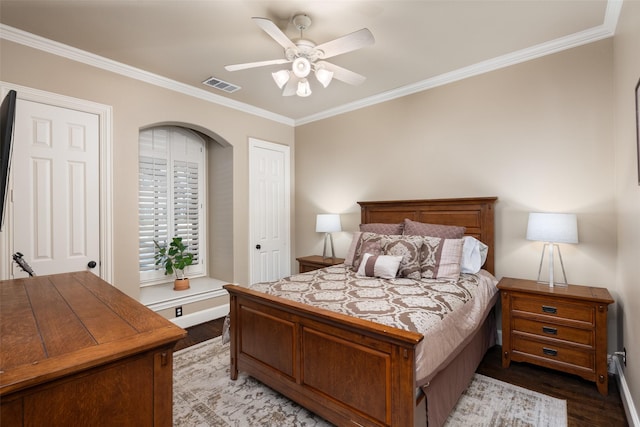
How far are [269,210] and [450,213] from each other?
253cm

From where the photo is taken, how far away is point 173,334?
987mm

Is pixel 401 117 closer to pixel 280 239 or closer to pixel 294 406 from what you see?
pixel 280 239

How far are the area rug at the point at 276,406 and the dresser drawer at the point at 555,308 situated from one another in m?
0.60

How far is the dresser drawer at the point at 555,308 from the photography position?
2268mm

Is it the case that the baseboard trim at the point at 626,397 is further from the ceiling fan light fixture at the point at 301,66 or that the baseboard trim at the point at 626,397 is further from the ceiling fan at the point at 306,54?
the ceiling fan light fixture at the point at 301,66

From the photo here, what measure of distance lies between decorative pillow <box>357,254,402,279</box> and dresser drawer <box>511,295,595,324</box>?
3.31 ft

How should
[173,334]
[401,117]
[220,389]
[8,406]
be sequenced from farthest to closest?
[401,117] < [220,389] < [173,334] < [8,406]

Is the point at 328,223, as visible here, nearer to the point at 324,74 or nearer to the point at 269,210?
the point at 269,210

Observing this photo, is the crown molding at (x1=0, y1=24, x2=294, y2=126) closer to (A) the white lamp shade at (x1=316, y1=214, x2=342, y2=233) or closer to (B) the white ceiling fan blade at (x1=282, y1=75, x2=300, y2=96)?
(B) the white ceiling fan blade at (x1=282, y1=75, x2=300, y2=96)

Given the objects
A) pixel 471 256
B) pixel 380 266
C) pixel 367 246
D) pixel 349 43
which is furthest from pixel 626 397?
pixel 349 43

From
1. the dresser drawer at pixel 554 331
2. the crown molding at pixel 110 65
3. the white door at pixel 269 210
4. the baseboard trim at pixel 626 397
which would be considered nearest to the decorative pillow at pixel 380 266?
the dresser drawer at pixel 554 331

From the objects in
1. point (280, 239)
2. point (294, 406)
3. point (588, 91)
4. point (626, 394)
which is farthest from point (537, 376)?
point (280, 239)

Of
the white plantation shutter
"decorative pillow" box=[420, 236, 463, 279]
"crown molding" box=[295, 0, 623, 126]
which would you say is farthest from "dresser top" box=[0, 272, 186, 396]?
"crown molding" box=[295, 0, 623, 126]

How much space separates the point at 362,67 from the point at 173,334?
3005 millimetres
